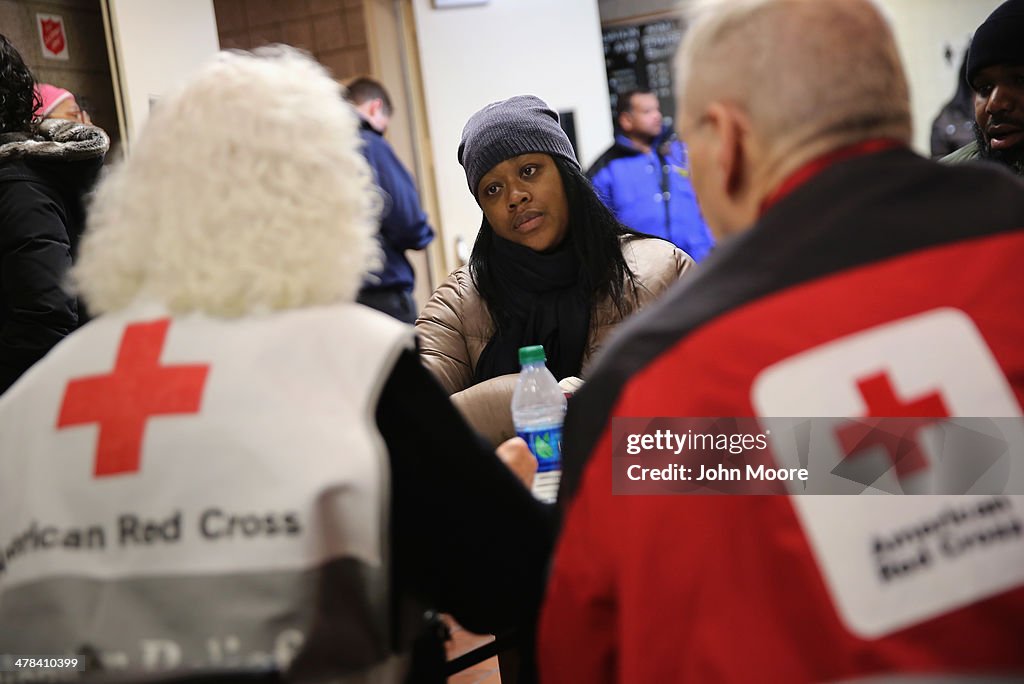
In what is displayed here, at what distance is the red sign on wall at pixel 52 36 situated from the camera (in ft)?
13.5

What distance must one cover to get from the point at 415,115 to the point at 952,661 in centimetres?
553

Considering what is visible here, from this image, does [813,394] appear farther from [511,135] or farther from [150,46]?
[150,46]

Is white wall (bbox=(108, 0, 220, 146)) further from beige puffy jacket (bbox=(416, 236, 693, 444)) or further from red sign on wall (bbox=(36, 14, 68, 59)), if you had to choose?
beige puffy jacket (bbox=(416, 236, 693, 444))

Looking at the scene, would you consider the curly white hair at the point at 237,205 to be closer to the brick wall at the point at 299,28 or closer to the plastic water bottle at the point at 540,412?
the plastic water bottle at the point at 540,412

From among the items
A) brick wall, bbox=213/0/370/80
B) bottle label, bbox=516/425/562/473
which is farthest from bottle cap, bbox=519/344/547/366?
brick wall, bbox=213/0/370/80

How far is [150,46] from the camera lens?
3.94 metres

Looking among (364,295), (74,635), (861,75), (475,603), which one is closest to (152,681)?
(74,635)

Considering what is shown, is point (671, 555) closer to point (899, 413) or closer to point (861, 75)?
point (899, 413)

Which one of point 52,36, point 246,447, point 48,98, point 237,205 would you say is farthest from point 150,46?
point 246,447

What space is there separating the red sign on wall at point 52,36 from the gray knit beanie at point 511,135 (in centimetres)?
253

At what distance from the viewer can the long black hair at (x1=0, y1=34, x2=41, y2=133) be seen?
2.56m

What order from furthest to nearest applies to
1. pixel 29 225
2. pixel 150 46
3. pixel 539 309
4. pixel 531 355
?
pixel 150 46 → pixel 29 225 → pixel 539 309 → pixel 531 355

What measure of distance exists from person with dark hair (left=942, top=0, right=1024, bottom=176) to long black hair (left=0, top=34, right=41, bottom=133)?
2.39 meters

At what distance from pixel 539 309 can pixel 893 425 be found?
146 centimetres
